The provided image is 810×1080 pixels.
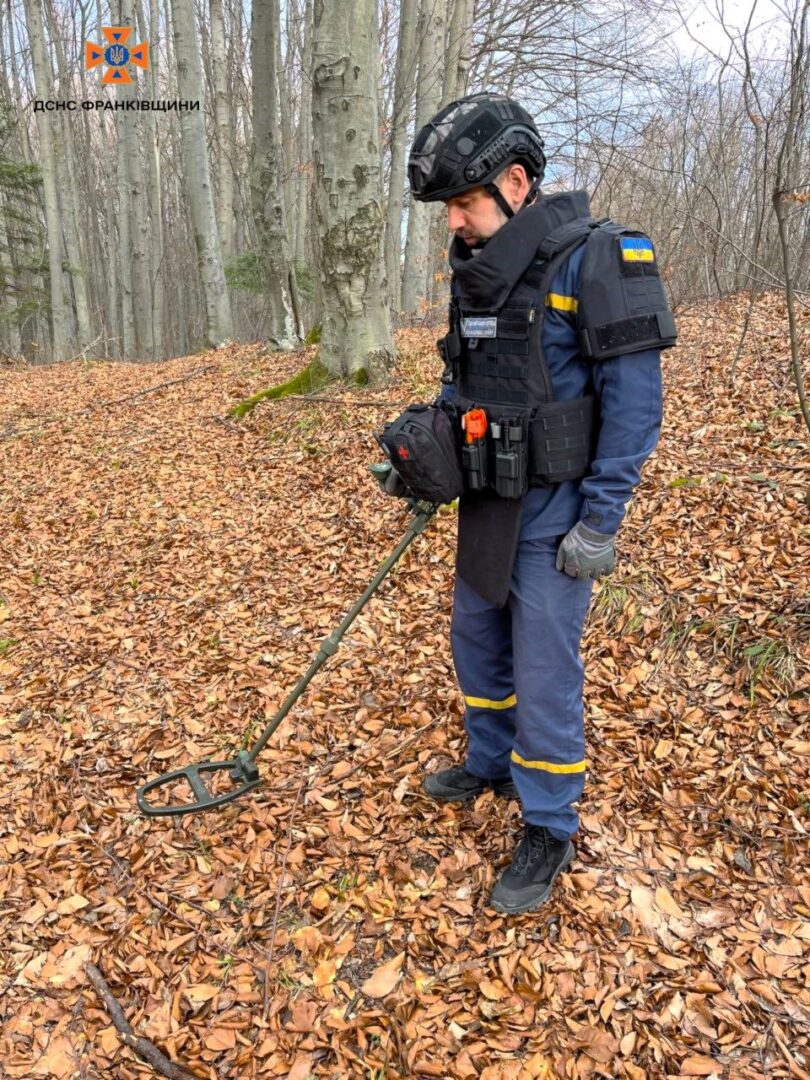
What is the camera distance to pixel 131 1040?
2.41 metres

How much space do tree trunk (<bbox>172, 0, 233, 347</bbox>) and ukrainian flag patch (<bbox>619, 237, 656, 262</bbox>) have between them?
1249 centimetres

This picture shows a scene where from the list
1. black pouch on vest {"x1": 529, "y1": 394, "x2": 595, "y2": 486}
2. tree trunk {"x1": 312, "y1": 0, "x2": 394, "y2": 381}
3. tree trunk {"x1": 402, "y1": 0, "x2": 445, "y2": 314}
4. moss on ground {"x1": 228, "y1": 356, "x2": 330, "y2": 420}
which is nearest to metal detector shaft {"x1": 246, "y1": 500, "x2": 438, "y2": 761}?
black pouch on vest {"x1": 529, "y1": 394, "x2": 595, "y2": 486}

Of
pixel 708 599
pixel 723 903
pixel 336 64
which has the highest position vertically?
pixel 336 64

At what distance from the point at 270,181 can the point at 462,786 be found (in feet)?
32.0

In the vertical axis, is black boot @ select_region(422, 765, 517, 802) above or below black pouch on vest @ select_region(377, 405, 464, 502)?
below

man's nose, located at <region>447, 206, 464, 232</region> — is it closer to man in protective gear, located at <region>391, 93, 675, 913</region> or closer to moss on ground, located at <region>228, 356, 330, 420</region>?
man in protective gear, located at <region>391, 93, 675, 913</region>

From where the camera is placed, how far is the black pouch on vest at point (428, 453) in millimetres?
2498

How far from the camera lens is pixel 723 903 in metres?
2.62

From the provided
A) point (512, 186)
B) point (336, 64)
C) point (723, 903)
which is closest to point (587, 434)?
point (512, 186)

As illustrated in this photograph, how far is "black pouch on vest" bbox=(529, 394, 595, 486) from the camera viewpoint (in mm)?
2320

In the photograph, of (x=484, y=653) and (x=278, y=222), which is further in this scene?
(x=278, y=222)

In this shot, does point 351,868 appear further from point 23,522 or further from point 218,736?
point 23,522

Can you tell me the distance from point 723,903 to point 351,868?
1.49 metres

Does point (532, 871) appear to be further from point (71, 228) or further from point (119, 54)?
point (71, 228)
